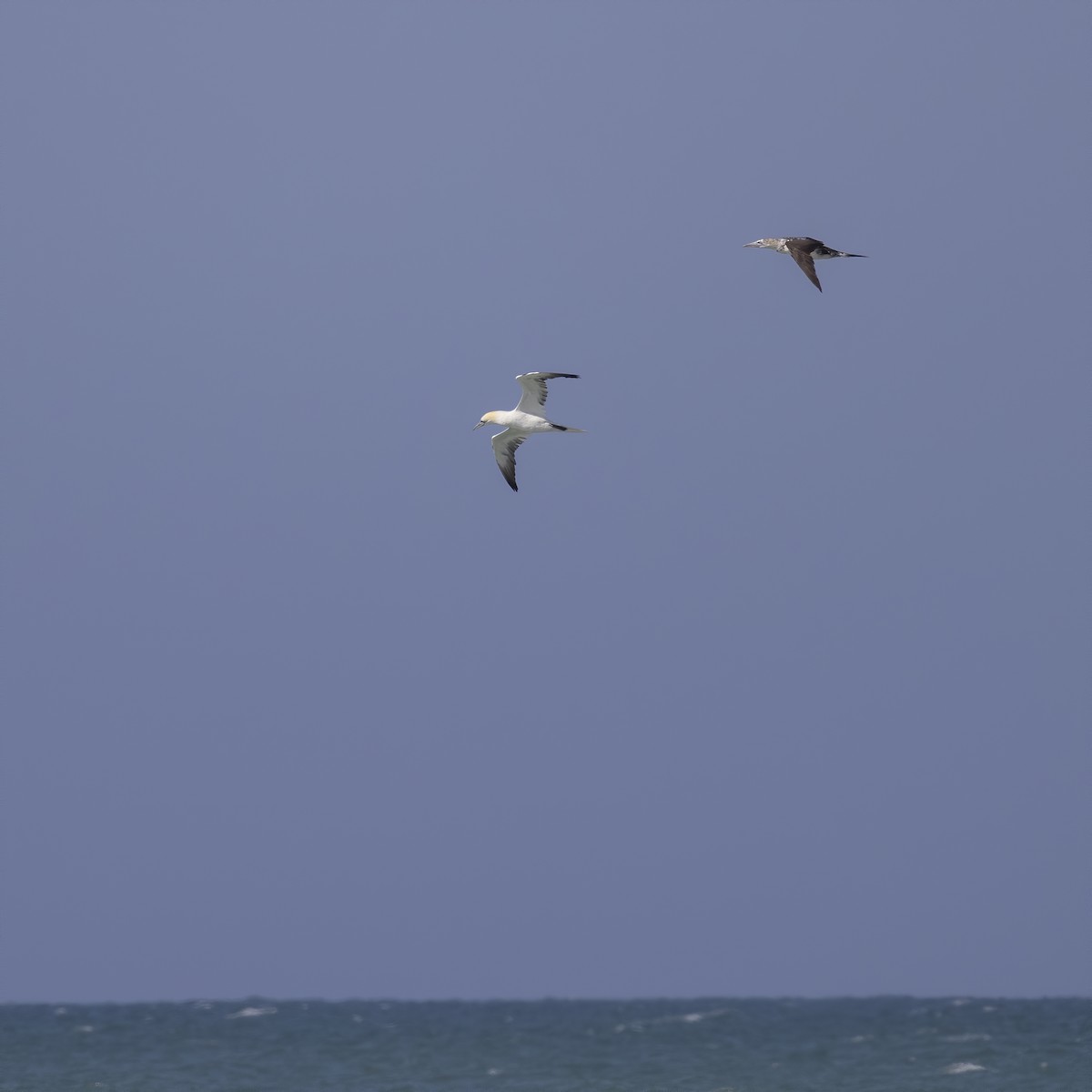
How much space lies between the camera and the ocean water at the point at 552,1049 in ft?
124

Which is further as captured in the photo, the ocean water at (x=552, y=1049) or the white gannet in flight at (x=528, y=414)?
the ocean water at (x=552, y=1049)

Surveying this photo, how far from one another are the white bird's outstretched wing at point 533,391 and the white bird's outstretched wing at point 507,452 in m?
0.80

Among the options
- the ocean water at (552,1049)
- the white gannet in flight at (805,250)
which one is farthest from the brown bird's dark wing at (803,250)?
the ocean water at (552,1049)

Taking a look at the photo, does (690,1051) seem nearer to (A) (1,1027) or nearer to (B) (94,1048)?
(B) (94,1048)

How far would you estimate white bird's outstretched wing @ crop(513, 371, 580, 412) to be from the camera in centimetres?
2653

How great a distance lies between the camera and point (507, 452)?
91.9 ft

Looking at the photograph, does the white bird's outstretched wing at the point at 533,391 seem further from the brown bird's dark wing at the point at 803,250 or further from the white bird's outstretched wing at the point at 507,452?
the brown bird's dark wing at the point at 803,250

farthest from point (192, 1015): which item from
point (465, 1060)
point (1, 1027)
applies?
point (465, 1060)

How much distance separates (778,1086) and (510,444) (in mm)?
15320

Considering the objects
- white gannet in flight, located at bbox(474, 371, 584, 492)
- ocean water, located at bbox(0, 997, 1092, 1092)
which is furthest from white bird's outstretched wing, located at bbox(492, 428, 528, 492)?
ocean water, located at bbox(0, 997, 1092, 1092)

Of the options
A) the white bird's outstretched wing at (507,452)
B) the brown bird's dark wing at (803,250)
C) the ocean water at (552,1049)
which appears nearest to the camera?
the brown bird's dark wing at (803,250)

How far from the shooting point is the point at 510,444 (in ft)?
92.0

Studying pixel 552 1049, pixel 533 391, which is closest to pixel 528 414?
pixel 533 391

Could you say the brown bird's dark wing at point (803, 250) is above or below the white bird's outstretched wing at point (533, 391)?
above
